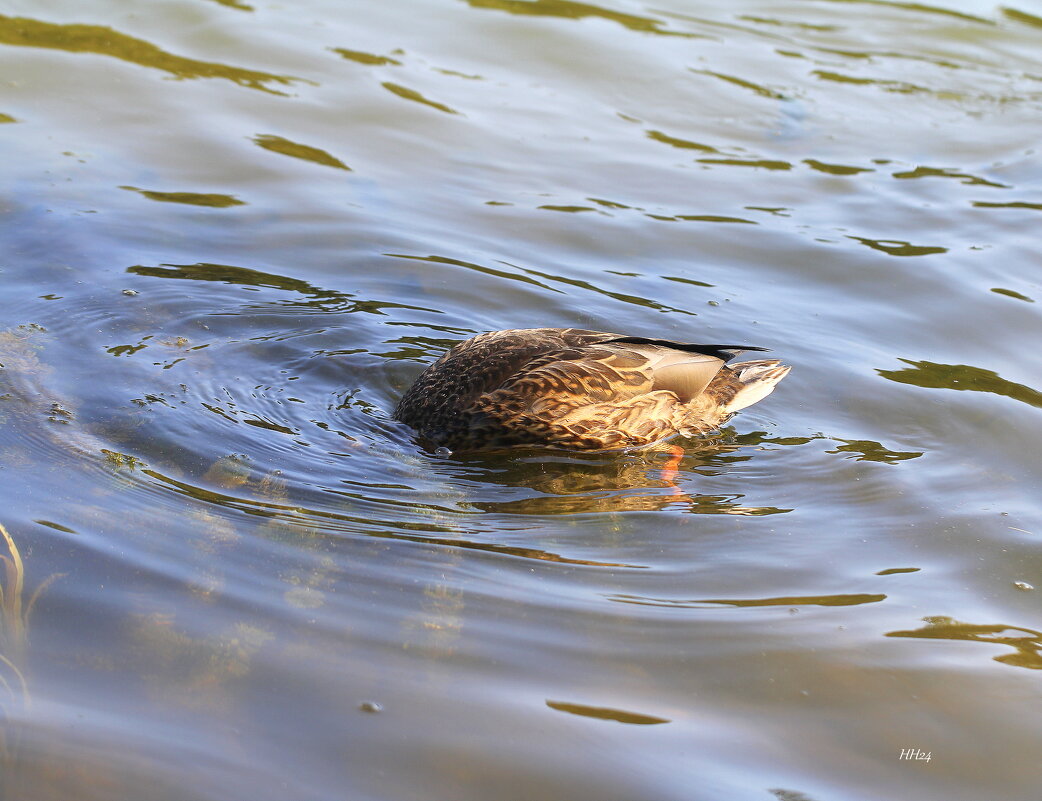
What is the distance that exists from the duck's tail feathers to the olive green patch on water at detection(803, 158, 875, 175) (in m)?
3.84

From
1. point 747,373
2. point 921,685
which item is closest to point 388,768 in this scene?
point 921,685

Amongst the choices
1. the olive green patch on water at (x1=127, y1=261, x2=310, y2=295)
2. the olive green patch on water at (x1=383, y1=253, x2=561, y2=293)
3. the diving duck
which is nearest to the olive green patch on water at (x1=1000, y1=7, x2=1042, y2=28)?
the olive green patch on water at (x1=383, y1=253, x2=561, y2=293)

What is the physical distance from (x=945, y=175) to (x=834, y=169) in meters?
0.91

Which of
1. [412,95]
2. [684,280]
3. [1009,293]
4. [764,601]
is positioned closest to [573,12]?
[412,95]

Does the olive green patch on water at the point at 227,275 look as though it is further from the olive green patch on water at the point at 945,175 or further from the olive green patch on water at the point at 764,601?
the olive green patch on water at the point at 945,175

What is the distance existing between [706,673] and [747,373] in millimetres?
2601

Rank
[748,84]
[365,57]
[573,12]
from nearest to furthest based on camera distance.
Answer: [365,57], [748,84], [573,12]

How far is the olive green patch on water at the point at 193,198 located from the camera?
322 inches

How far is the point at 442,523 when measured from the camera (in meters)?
4.80

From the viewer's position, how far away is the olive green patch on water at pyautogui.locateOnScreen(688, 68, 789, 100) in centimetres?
1105

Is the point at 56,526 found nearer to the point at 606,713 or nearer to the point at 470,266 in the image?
the point at 606,713

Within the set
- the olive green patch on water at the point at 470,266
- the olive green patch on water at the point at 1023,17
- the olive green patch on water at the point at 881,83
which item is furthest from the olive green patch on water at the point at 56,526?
the olive green patch on water at the point at 1023,17

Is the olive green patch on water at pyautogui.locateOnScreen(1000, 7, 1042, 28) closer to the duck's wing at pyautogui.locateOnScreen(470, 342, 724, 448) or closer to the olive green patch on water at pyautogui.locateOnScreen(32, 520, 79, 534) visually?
the duck's wing at pyautogui.locateOnScreen(470, 342, 724, 448)

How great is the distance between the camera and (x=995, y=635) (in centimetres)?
431
